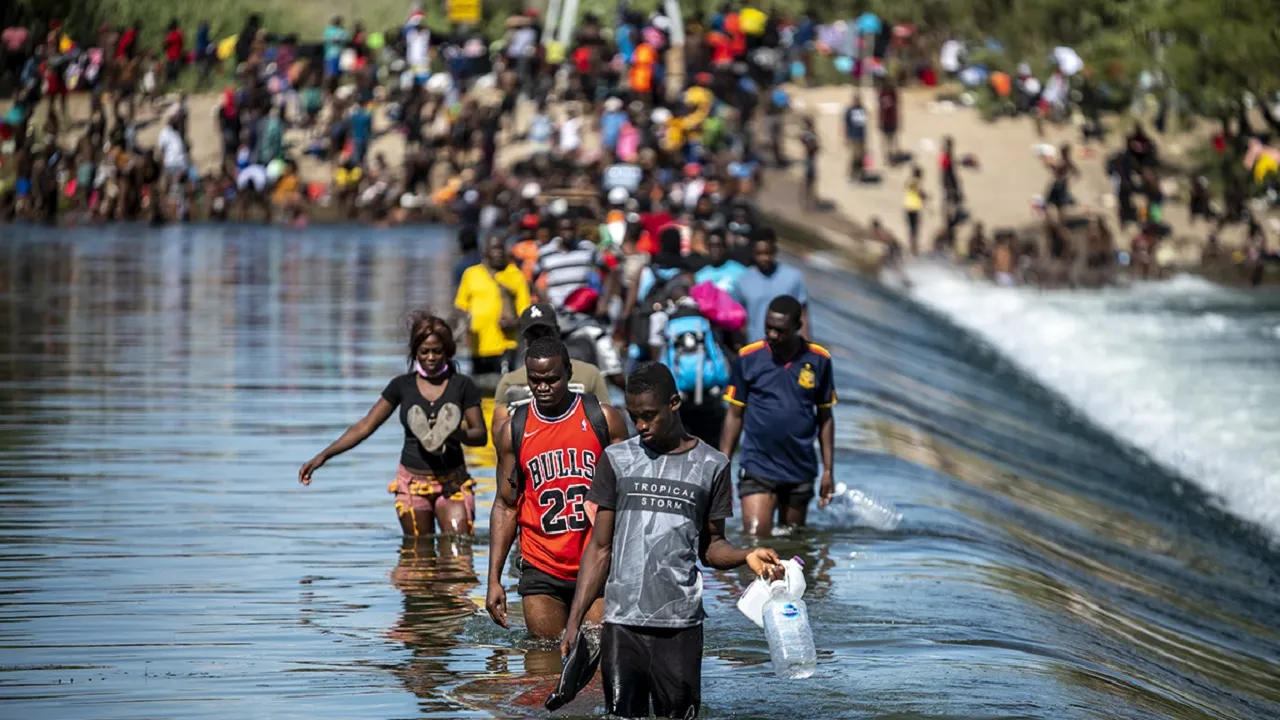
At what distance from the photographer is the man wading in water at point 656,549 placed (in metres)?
7.31

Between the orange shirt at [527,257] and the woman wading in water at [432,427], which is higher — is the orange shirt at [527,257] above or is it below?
above

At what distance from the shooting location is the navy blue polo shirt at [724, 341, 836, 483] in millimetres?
11828

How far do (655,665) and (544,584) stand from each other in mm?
1265

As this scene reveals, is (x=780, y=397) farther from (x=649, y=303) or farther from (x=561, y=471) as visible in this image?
(x=561, y=471)

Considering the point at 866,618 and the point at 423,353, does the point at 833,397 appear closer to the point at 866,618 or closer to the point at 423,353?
the point at 866,618

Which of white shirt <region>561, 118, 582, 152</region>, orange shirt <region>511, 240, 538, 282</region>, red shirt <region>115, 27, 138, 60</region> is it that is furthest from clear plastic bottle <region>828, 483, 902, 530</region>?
red shirt <region>115, 27, 138, 60</region>

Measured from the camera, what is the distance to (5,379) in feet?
60.1

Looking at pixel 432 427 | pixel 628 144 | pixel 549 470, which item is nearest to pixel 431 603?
pixel 432 427

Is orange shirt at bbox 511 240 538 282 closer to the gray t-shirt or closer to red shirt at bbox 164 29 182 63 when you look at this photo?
the gray t-shirt

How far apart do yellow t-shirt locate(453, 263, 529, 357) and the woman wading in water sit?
5910mm

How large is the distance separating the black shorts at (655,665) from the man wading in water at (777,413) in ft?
13.8

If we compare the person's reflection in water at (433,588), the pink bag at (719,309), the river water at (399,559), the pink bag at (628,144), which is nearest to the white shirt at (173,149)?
the pink bag at (628,144)

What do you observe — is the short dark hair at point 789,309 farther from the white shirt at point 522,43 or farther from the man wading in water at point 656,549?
the white shirt at point 522,43

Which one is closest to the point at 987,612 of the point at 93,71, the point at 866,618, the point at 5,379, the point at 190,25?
the point at 866,618
